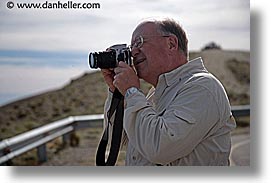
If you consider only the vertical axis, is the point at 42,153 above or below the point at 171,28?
below

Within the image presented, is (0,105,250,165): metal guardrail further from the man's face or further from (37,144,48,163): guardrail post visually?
the man's face

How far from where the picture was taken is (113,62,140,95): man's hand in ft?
5.00

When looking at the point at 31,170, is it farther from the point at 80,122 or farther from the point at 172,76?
the point at 172,76

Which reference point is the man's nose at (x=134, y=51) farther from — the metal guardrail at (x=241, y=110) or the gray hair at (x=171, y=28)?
the metal guardrail at (x=241, y=110)

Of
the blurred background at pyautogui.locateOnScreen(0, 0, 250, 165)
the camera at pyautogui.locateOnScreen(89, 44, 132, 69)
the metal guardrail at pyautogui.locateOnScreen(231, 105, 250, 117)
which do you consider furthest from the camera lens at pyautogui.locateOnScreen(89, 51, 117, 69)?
the metal guardrail at pyautogui.locateOnScreen(231, 105, 250, 117)

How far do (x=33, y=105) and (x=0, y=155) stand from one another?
244 millimetres

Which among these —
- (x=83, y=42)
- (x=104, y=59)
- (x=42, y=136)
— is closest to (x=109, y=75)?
(x=104, y=59)

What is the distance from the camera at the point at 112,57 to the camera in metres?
1.66

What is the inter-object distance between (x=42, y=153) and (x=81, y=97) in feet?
0.98

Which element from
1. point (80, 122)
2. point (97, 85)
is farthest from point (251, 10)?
point (80, 122)

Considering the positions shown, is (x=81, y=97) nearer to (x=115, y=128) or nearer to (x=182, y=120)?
(x=115, y=128)

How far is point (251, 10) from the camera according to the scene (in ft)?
6.91

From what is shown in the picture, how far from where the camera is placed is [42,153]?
2.37 metres

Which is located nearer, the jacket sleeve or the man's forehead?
the jacket sleeve
